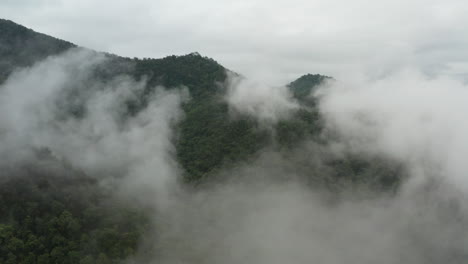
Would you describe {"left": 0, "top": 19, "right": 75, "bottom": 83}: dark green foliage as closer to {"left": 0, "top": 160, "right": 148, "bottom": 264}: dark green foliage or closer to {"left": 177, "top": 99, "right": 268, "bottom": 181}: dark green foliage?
{"left": 177, "top": 99, "right": 268, "bottom": 181}: dark green foliage

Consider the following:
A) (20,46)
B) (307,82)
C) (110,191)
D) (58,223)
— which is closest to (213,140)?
(110,191)

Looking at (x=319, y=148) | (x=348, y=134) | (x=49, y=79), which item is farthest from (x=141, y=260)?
(x=49, y=79)

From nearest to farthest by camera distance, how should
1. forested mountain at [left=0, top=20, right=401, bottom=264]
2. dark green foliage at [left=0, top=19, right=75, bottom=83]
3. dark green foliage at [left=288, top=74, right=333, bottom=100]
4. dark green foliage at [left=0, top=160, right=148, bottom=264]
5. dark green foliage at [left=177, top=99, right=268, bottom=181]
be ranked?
dark green foliage at [left=0, top=160, right=148, bottom=264] < forested mountain at [left=0, top=20, right=401, bottom=264] < dark green foliage at [left=177, top=99, right=268, bottom=181] < dark green foliage at [left=0, top=19, right=75, bottom=83] < dark green foliage at [left=288, top=74, right=333, bottom=100]

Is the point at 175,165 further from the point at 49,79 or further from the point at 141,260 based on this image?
the point at 49,79

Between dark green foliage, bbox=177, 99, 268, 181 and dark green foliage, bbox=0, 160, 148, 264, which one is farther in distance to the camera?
dark green foliage, bbox=177, 99, 268, 181

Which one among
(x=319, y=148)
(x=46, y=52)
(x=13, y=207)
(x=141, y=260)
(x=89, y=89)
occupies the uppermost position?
(x=46, y=52)

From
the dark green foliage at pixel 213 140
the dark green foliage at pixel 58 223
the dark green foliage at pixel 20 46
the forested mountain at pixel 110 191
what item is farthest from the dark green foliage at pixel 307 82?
the dark green foliage at pixel 58 223

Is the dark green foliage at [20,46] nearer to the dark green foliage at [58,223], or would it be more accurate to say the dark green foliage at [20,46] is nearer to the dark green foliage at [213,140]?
the dark green foliage at [213,140]

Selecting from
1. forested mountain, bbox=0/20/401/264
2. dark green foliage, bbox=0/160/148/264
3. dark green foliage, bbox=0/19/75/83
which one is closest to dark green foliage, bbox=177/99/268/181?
forested mountain, bbox=0/20/401/264

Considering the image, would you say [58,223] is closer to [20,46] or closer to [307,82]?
[20,46]
